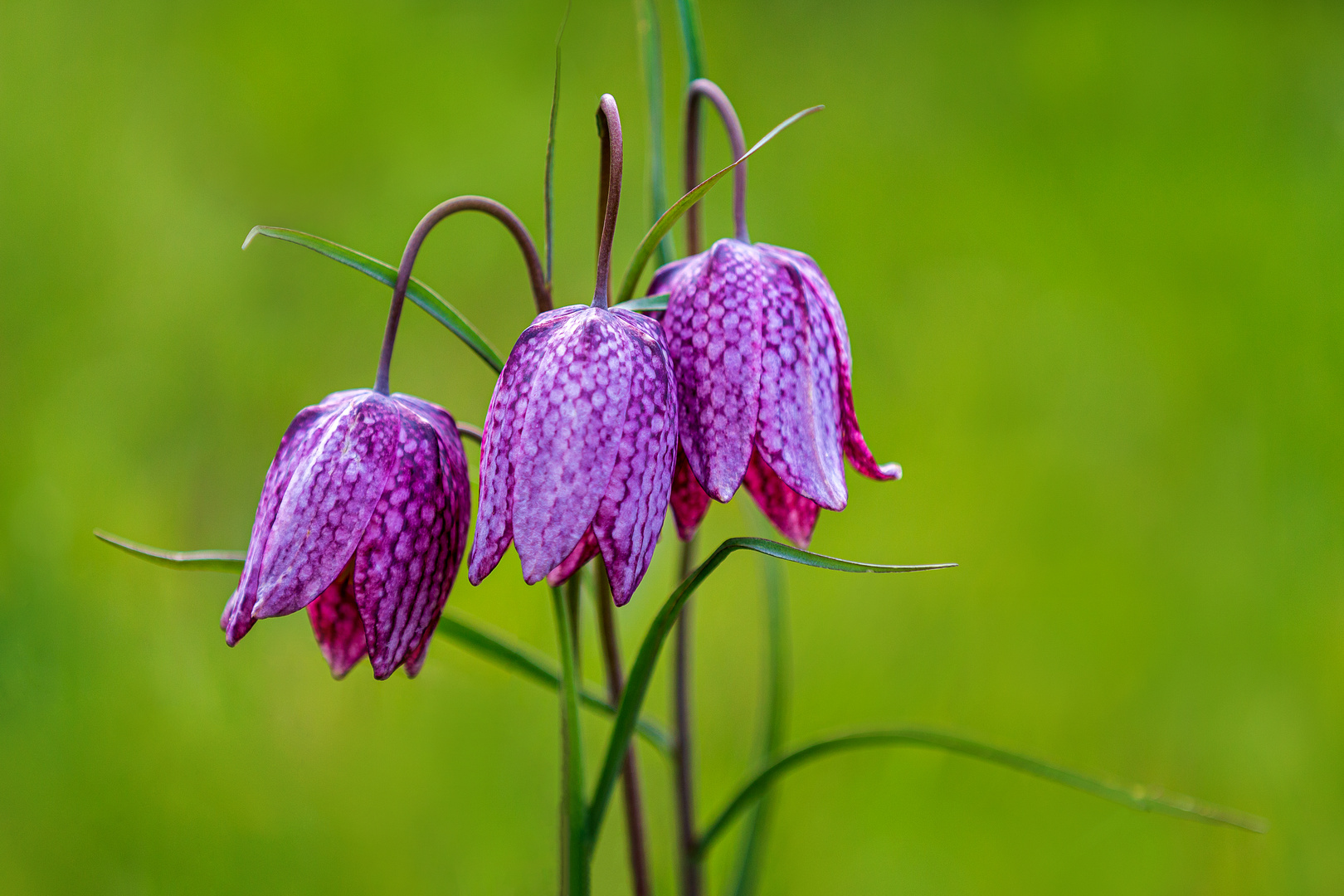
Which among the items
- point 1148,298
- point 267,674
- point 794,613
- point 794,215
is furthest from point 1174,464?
point 267,674

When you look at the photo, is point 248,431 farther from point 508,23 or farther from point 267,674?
point 508,23

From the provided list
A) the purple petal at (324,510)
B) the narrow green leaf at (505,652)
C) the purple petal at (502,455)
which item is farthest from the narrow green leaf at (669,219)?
the narrow green leaf at (505,652)

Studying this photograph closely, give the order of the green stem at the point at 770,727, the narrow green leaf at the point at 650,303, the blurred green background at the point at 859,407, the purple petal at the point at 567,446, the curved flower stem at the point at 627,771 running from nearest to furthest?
the purple petal at the point at 567,446 < the narrow green leaf at the point at 650,303 < the curved flower stem at the point at 627,771 < the green stem at the point at 770,727 < the blurred green background at the point at 859,407

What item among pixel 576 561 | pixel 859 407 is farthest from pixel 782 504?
pixel 859 407

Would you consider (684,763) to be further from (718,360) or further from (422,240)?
(422,240)

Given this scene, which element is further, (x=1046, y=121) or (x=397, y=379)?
(x=1046, y=121)

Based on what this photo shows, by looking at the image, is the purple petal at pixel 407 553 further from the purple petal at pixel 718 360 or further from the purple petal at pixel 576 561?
the purple petal at pixel 718 360
